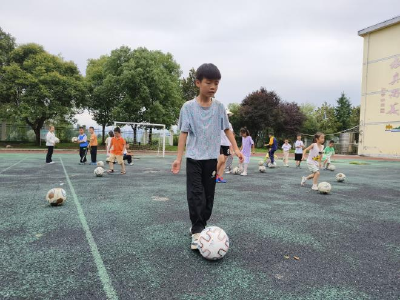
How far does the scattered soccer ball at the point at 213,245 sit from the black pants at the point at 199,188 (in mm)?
269

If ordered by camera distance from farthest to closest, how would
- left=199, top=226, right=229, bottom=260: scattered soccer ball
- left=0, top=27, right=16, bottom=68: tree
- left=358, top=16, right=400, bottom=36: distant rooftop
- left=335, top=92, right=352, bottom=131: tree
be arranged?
left=335, top=92, right=352, bottom=131: tree
left=0, top=27, right=16, bottom=68: tree
left=358, top=16, right=400, bottom=36: distant rooftop
left=199, top=226, right=229, bottom=260: scattered soccer ball

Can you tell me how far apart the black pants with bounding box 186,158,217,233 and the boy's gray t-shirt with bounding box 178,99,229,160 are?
0.09 m

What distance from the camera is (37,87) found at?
90.9ft

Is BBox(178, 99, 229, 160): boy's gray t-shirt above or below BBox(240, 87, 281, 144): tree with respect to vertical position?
below

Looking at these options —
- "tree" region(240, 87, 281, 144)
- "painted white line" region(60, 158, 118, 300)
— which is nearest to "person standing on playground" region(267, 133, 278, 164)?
"painted white line" region(60, 158, 118, 300)

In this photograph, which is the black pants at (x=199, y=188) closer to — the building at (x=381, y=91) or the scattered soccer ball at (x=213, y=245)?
the scattered soccer ball at (x=213, y=245)

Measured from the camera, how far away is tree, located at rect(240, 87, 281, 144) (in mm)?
44938

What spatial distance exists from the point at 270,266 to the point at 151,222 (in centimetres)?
198

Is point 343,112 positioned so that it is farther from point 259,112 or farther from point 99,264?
point 99,264

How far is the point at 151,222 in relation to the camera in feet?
13.6

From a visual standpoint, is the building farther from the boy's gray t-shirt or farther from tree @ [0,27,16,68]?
tree @ [0,27,16,68]

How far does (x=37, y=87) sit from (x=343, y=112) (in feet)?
200

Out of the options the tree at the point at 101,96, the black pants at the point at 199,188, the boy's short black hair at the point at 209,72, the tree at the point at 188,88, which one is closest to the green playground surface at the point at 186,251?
the black pants at the point at 199,188

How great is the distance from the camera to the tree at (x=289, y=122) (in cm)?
4972
